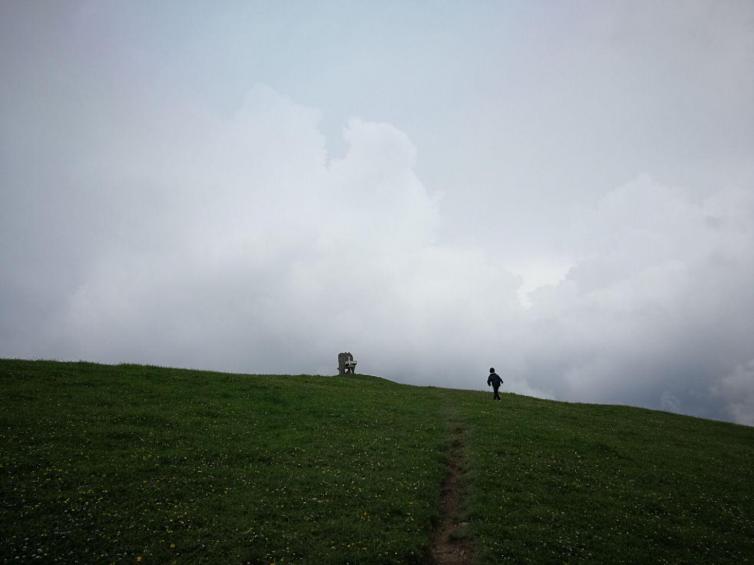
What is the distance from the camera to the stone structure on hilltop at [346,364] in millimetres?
60625

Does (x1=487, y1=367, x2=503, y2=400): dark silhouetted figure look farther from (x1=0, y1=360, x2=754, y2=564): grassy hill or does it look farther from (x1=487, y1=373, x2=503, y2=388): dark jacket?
(x1=0, y1=360, x2=754, y2=564): grassy hill

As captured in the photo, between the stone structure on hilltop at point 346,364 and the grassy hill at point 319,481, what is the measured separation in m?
23.5

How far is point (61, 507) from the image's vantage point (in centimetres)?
1698

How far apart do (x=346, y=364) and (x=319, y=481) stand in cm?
3938

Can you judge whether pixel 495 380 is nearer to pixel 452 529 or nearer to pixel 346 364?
pixel 346 364

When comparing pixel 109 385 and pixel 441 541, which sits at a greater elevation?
pixel 109 385

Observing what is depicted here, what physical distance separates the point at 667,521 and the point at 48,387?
39838 millimetres

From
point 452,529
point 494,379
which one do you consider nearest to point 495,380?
point 494,379

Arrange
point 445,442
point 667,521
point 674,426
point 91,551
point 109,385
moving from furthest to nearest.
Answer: point 674,426 → point 109,385 → point 445,442 → point 667,521 → point 91,551

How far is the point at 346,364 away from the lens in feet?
199

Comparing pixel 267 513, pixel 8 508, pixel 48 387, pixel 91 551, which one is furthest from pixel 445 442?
pixel 48 387

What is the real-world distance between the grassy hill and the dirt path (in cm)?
33

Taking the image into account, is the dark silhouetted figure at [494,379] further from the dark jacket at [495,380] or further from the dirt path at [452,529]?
the dirt path at [452,529]

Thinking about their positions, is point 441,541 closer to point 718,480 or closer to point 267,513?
point 267,513
